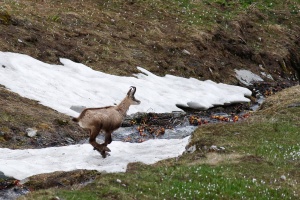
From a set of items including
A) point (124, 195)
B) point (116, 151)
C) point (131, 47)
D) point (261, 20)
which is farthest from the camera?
point (261, 20)

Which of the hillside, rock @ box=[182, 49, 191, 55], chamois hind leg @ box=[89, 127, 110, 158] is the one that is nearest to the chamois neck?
chamois hind leg @ box=[89, 127, 110, 158]

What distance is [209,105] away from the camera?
32.6 meters

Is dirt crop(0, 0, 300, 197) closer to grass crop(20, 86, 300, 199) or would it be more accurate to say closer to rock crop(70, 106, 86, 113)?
rock crop(70, 106, 86, 113)

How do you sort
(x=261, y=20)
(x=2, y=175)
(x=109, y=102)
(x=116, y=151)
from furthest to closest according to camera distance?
(x=261, y=20) → (x=109, y=102) → (x=116, y=151) → (x=2, y=175)

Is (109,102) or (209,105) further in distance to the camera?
(209,105)

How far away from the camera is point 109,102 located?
29516 mm

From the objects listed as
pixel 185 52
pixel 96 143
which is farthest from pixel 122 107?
pixel 185 52

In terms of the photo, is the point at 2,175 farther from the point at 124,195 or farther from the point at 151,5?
the point at 151,5

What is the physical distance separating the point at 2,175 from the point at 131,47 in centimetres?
2276

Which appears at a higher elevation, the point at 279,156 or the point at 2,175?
the point at 279,156

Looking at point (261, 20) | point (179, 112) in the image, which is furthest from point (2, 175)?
point (261, 20)

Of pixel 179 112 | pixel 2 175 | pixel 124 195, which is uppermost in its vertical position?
pixel 124 195

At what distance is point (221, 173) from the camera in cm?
1647

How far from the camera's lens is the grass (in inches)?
580
